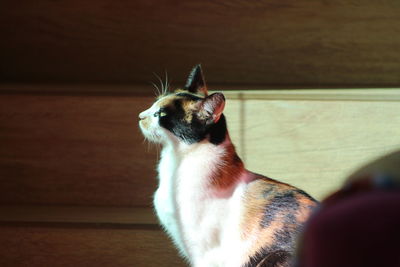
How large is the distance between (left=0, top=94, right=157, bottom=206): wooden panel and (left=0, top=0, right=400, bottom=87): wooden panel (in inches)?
13.1

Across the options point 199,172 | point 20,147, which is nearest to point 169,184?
point 199,172

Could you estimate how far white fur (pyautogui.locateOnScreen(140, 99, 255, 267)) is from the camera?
0.88m

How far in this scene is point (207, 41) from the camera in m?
1.61

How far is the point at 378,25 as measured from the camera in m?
1.58

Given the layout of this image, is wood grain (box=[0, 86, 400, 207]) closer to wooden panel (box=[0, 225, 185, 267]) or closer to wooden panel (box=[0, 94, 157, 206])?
wooden panel (box=[0, 94, 157, 206])

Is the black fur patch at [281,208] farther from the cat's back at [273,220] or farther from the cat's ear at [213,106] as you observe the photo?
the cat's ear at [213,106]

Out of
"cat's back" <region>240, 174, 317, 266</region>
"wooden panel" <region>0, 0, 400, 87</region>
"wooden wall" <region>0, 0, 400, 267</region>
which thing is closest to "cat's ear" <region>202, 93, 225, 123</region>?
"cat's back" <region>240, 174, 317, 266</region>

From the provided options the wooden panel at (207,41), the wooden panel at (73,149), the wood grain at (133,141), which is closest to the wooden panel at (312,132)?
the wood grain at (133,141)

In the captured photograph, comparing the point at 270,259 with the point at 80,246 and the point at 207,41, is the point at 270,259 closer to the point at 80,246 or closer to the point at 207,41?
the point at 80,246

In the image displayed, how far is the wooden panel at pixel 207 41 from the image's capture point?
5.20 ft

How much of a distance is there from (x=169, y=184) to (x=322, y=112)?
0.48 meters

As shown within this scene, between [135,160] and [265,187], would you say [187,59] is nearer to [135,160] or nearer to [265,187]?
[135,160]

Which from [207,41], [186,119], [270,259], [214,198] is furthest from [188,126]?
[207,41]

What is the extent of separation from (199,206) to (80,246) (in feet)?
1.32
